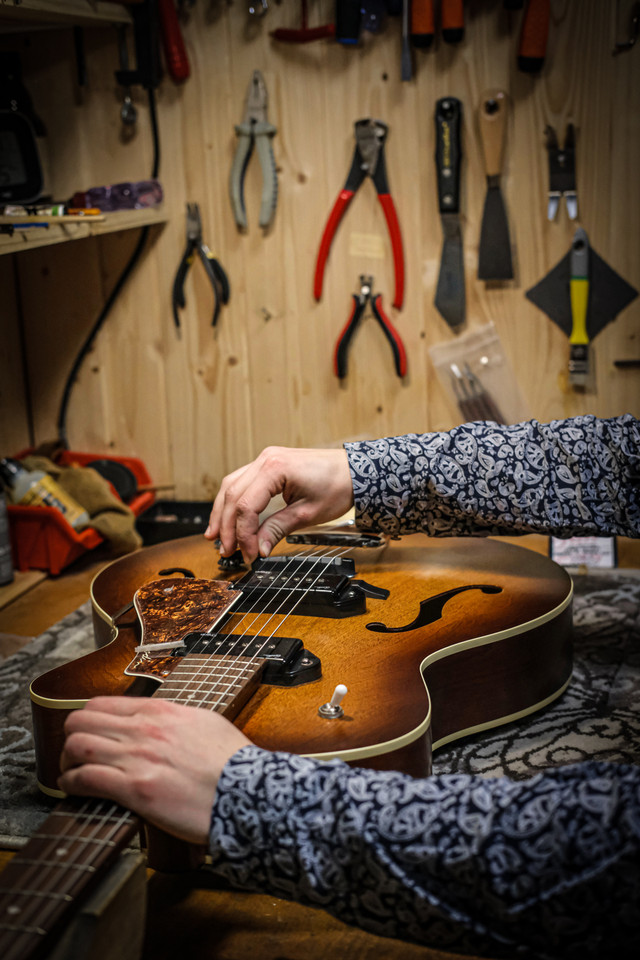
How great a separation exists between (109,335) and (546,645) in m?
1.49

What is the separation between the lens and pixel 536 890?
619 mm

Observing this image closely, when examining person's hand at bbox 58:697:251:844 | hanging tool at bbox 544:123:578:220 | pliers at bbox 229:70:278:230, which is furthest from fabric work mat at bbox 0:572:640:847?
pliers at bbox 229:70:278:230

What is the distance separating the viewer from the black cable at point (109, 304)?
6.81ft

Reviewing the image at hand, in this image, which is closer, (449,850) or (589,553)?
(449,850)

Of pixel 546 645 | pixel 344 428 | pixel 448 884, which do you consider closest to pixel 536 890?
pixel 448 884

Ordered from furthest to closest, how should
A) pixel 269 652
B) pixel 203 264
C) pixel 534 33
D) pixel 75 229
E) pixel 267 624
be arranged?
pixel 203 264 < pixel 534 33 < pixel 75 229 < pixel 267 624 < pixel 269 652

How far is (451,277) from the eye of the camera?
1.98m

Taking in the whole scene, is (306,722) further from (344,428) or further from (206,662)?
(344,428)

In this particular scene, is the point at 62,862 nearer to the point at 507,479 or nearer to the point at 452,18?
the point at 507,479

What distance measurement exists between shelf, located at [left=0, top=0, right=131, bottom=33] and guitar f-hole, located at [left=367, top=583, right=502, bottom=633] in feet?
4.07

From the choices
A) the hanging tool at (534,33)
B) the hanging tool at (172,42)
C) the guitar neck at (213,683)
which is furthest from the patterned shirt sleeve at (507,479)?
the hanging tool at (172,42)

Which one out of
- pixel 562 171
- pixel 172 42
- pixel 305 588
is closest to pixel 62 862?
pixel 305 588

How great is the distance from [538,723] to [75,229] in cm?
123

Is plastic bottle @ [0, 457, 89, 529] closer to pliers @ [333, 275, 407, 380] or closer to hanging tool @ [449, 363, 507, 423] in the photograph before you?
pliers @ [333, 275, 407, 380]
